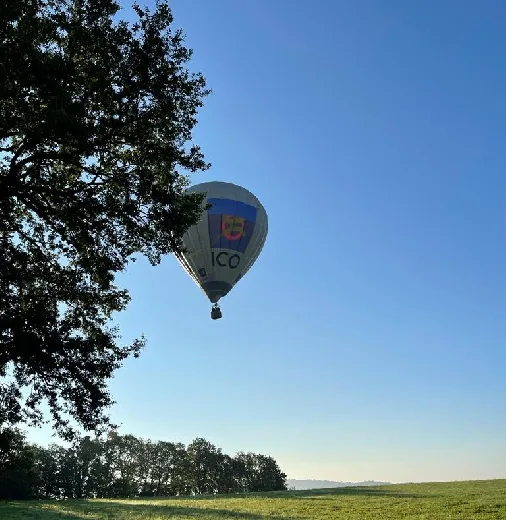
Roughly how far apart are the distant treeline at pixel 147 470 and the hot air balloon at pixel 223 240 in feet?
301

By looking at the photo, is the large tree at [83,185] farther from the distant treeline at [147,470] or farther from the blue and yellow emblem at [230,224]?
the distant treeline at [147,470]

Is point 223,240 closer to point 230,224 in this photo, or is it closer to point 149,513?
point 230,224

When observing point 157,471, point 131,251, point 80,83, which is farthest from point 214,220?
point 157,471

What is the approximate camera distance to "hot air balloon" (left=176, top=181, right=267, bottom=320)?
38938 millimetres

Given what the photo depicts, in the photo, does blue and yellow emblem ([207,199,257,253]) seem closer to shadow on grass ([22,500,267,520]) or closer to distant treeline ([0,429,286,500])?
shadow on grass ([22,500,267,520])

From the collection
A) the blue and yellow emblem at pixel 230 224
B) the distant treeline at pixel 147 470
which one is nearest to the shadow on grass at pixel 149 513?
the blue and yellow emblem at pixel 230 224

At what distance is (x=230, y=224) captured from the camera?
39.7 metres

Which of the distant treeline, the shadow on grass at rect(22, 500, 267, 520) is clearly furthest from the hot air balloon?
the distant treeline

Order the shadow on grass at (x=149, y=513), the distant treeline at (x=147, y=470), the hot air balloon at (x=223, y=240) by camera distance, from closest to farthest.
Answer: the shadow on grass at (x=149, y=513) < the hot air balloon at (x=223, y=240) < the distant treeline at (x=147, y=470)

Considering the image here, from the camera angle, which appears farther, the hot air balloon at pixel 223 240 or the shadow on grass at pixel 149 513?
the hot air balloon at pixel 223 240

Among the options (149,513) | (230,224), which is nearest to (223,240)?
(230,224)

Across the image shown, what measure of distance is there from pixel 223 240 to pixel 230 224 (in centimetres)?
148

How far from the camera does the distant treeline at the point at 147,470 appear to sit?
118 m

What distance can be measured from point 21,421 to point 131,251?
839cm
